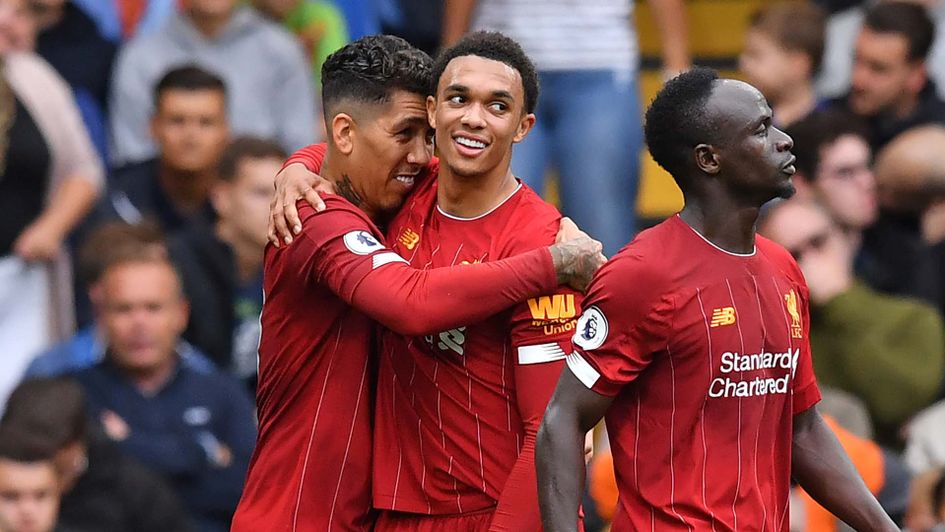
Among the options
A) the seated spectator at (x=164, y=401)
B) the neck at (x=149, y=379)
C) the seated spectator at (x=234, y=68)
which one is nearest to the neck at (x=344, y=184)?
the seated spectator at (x=164, y=401)

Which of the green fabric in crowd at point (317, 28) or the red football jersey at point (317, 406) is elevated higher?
the green fabric in crowd at point (317, 28)

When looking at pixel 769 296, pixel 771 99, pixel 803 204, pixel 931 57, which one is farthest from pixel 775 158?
pixel 931 57

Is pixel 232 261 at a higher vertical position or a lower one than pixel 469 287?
lower

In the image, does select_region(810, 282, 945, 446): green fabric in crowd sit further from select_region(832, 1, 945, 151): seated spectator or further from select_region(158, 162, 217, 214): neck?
select_region(158, 162, 217, 214): neck

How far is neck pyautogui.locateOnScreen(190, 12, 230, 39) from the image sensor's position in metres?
8.48

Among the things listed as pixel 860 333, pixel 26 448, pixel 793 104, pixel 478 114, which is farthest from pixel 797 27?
pixel 478 114

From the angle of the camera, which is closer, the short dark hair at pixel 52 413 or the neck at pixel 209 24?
the short dark hair at pixel 52 413

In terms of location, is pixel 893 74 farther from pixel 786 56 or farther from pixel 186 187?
pixel 186 187

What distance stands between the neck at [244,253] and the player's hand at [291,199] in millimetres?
3019

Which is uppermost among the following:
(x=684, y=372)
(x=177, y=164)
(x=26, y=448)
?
(x=684, y=372)

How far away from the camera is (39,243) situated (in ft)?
25.1

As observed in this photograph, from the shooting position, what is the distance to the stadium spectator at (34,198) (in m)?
7.67

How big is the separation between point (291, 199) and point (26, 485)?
2.42 meters

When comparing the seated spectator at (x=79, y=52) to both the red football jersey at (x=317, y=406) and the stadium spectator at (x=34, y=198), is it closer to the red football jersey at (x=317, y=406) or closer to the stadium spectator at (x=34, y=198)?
the stadium spectator at (x=34, y=198)
